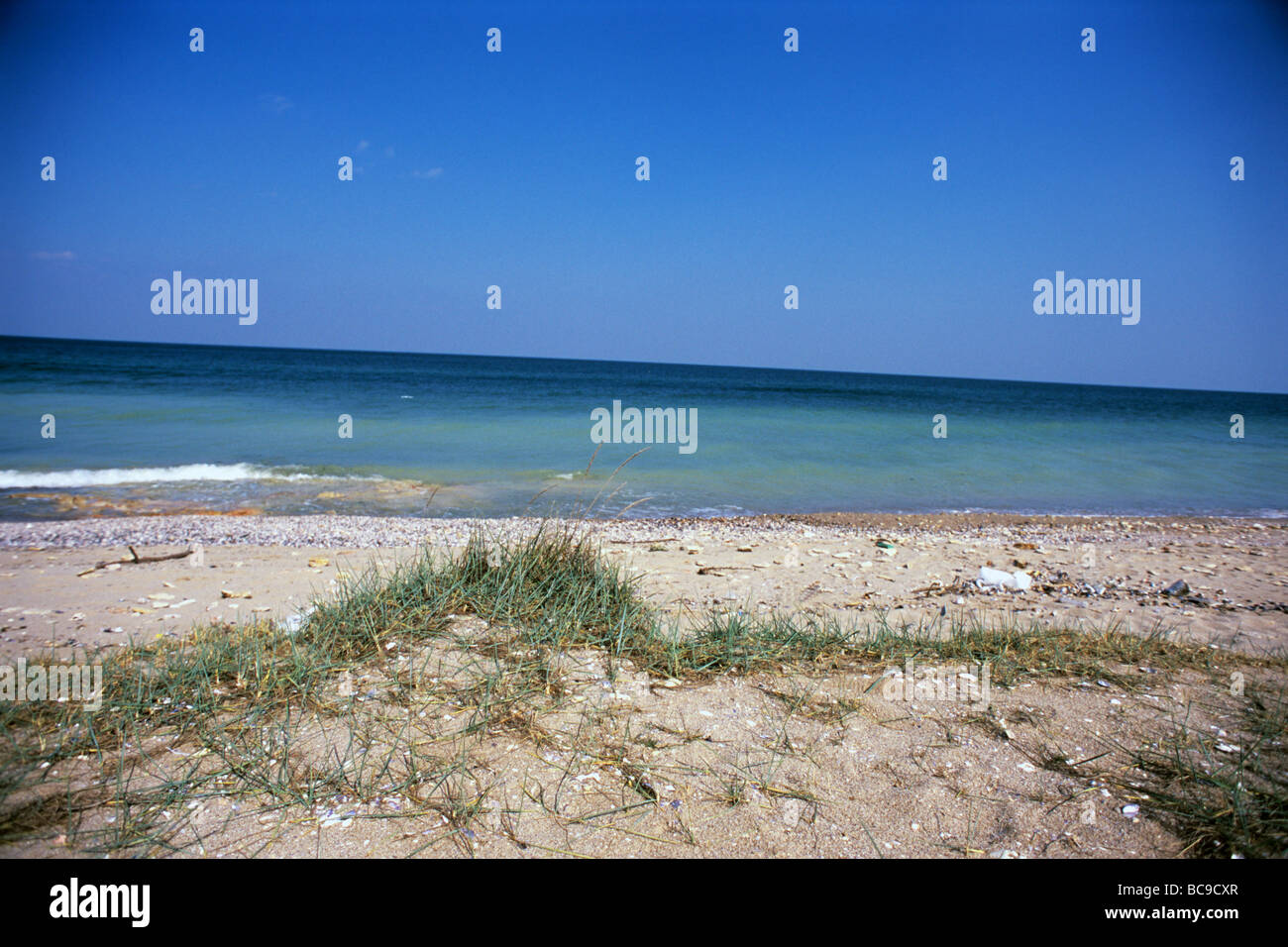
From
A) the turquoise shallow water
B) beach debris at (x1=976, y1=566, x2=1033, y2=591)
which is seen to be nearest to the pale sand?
beach debris at (x1=976, y1=566, x2=1033, y2=591)

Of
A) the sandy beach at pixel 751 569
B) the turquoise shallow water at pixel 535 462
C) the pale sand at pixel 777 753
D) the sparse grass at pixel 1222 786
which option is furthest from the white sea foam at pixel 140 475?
the sparse grass at pixel 1222 786

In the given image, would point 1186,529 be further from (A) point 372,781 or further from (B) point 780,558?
(A) point 372,781

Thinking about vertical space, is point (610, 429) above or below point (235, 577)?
above

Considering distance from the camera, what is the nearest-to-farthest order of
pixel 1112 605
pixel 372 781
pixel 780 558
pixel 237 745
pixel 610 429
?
pixel 372 781 < pixel 237 745 < pixel 1112 605 < pixel 780 558 < pixel 610 429

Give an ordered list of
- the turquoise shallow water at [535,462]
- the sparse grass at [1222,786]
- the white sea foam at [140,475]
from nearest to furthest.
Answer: the sparse grass at [1222,786] < the white sea foam at [140,475] < the turquoise shallow water at [535,462]

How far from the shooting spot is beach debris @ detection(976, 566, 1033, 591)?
5430 millimetres

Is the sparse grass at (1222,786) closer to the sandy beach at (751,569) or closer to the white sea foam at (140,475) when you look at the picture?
the sandy beach at (751,569)

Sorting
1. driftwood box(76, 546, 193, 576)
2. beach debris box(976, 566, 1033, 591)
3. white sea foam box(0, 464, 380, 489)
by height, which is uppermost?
white sea foam box(0, 464, 380, 489)

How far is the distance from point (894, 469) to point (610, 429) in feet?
35.4

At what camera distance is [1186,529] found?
9586 mm

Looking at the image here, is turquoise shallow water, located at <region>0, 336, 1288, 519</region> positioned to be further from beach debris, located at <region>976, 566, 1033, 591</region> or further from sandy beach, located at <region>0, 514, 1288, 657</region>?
beach debris, located at <region>976, 566, 1033, 591</region>

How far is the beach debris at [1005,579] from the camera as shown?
5.43m

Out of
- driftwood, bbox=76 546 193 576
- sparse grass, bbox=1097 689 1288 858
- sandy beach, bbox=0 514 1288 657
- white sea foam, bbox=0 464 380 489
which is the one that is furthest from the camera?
white sea foam, bbox=0 464 380 489
